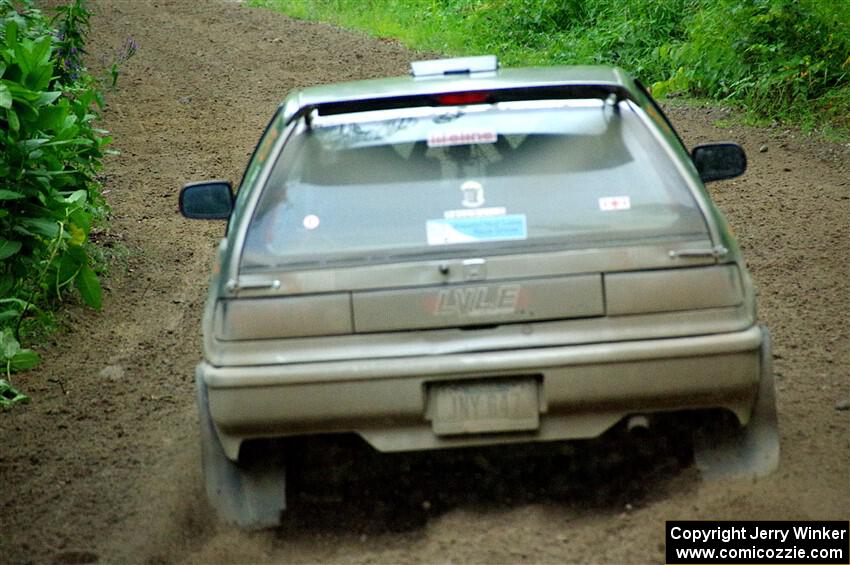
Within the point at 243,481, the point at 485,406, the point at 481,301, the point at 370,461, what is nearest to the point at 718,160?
the point at 481,301

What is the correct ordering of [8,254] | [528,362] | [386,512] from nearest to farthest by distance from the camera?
[528,362]
[386,512]
[8,254]

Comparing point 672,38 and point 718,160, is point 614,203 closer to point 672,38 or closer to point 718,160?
point 718,160

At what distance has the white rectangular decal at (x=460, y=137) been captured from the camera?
467 centimetres

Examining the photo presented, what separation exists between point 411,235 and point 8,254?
3.28 metres

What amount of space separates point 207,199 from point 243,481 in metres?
1.16

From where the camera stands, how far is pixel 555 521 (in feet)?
15.2

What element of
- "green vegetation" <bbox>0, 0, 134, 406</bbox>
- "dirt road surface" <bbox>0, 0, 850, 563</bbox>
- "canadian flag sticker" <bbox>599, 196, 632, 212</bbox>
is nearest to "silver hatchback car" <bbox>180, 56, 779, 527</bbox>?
"canadian flag sticker" <bbox>599, 196, 632, 212</bbox>

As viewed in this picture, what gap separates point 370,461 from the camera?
5164 mm

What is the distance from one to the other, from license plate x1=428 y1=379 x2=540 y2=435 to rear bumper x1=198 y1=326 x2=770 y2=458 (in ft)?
0.13

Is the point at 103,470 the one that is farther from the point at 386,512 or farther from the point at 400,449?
the point at 400,449

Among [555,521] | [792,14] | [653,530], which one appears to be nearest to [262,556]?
[555,521]

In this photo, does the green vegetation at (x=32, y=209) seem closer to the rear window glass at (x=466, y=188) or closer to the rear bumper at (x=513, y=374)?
the rear window glass at (x=466, y=188)

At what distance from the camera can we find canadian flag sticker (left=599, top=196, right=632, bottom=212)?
4469 mm

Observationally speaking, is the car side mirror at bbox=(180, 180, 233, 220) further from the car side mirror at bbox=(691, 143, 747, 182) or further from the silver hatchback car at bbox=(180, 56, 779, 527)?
the car side mirror at bbox=(691, 143, 747, 182)
